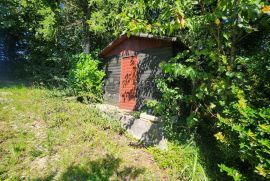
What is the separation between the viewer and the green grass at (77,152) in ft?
14.4

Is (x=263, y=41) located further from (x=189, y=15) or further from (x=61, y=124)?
(x=61, y=124)

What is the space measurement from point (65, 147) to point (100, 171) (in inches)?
49.8

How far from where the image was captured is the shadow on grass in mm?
4230

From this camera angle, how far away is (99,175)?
14.3 ft

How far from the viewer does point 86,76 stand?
9.15m

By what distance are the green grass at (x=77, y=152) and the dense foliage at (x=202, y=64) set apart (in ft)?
2.40

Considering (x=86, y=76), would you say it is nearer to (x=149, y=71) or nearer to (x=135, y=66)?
(x=135, y=66)

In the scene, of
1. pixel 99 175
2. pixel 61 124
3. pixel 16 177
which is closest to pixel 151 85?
pixel 61 124

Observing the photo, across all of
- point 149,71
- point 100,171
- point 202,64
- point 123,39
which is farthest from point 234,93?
point 123,39

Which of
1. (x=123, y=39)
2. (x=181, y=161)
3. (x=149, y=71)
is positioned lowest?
(x=181, y=161)

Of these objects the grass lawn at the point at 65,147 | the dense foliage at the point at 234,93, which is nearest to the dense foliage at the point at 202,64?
the dense foliage at the point at 234,93

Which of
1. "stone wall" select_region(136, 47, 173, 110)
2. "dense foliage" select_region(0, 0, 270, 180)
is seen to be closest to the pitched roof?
"stone wall" select_region(136, 47, 173, 110)

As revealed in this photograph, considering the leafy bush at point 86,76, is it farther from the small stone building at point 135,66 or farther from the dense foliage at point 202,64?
the small stone building at point 135,66

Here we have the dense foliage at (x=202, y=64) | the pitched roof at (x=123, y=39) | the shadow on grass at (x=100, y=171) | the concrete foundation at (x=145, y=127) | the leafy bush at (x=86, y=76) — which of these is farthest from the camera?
the leafy bush at (x=86, y=76)
